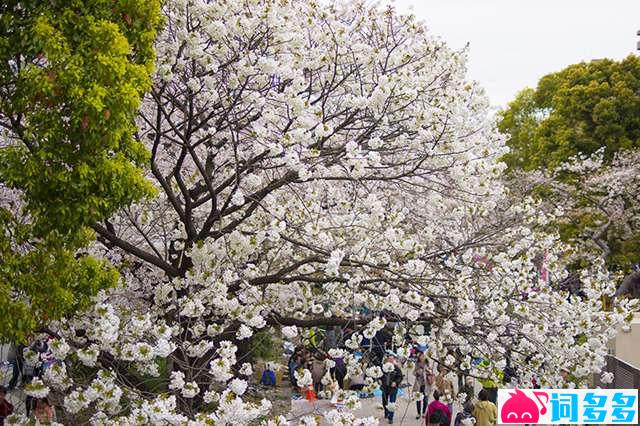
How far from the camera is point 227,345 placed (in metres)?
6.62

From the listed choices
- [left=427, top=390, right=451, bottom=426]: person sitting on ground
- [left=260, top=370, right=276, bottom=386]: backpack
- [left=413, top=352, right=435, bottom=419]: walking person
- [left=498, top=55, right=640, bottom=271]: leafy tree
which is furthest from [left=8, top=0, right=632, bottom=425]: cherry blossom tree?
[left=498, top=55, right=640, bottom=271]: leafy tree

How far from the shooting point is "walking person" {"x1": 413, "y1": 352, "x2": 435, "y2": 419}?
42.0 feet

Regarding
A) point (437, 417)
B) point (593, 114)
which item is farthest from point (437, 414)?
point (593, 114)

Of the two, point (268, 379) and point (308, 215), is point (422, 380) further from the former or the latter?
point (308, 215)

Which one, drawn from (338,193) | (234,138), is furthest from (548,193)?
(234,138)

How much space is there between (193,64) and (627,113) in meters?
23.6

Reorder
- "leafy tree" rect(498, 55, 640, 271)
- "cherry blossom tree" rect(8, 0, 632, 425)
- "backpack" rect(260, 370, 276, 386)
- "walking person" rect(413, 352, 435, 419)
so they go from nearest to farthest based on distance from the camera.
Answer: "cherry blossom tree" rect(8, 0, 632, 425) < "walking person" rect(413, 352, 435, 419) < "backpack" rect(260, 370, 276, 386) < "leafy tree" rect(498, 55, 640, 271)

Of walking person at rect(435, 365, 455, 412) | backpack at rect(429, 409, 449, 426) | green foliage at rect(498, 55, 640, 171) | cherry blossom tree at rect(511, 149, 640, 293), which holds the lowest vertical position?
backpack at rect(429, 409, 449, 426)

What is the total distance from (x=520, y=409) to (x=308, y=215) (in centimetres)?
334

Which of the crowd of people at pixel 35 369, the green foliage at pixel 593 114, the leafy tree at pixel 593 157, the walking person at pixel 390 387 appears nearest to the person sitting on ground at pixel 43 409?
the crowd of people at pixel 35 369

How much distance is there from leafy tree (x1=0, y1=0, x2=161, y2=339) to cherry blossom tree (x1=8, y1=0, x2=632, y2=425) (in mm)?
1043

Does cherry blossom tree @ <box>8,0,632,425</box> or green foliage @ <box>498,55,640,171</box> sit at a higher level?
green foliage @ <box>498,55,640,171</box>

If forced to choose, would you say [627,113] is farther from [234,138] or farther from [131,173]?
[131,173]

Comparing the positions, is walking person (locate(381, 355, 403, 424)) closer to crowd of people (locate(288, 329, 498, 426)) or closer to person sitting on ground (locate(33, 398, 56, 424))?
crowd of people (locate(288, 329, 498, 426))
